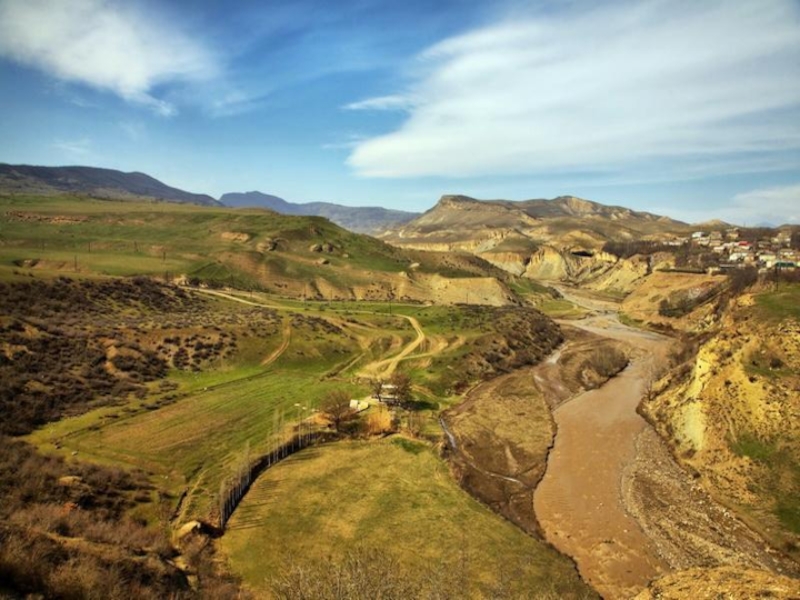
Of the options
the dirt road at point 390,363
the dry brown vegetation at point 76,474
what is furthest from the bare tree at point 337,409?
the dry brown vegetation at point 76,474

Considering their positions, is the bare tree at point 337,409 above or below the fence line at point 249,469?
above

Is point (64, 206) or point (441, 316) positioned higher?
point (64, 206)

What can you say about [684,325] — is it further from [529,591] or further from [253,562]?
[253,562]

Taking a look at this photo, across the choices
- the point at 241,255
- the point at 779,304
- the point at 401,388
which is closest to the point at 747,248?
the point at 779,304

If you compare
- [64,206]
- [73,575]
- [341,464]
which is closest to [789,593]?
[73,575]

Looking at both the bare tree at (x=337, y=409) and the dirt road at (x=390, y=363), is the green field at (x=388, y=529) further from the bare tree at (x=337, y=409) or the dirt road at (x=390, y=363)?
the dirt road at (x=390, y=363)
